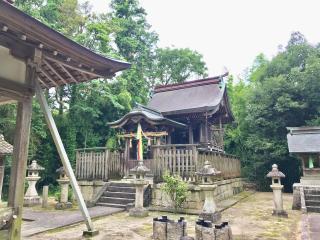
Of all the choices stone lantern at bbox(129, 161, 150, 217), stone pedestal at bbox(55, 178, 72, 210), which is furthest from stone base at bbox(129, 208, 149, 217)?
stone pedestal at bbox(55, 178, 72, 210)

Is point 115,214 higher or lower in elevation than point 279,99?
lower

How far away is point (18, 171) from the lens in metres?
4.37

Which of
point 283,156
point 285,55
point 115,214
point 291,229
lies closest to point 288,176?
point 283,156

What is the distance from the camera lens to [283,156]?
18547mm

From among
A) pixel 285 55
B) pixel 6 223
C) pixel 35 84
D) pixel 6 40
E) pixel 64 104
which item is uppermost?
pixel 285 55

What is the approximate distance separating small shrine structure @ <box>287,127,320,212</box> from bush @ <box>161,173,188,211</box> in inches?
178

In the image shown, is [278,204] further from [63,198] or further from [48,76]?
[48,76]

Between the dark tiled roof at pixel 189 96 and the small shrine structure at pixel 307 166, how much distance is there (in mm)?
4978

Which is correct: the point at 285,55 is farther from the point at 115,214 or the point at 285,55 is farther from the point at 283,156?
the point at 115,214

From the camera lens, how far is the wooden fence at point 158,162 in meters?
9.99

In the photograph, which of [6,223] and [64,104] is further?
[64,104]

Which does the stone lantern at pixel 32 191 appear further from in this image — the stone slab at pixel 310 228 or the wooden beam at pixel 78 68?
the stone slab at pixel 310 228

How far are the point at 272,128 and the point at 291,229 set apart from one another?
13873 millimetres

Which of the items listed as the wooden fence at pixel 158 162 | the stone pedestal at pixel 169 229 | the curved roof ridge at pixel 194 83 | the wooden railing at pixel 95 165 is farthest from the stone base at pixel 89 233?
the curved roof ridge at pixel 194 83
